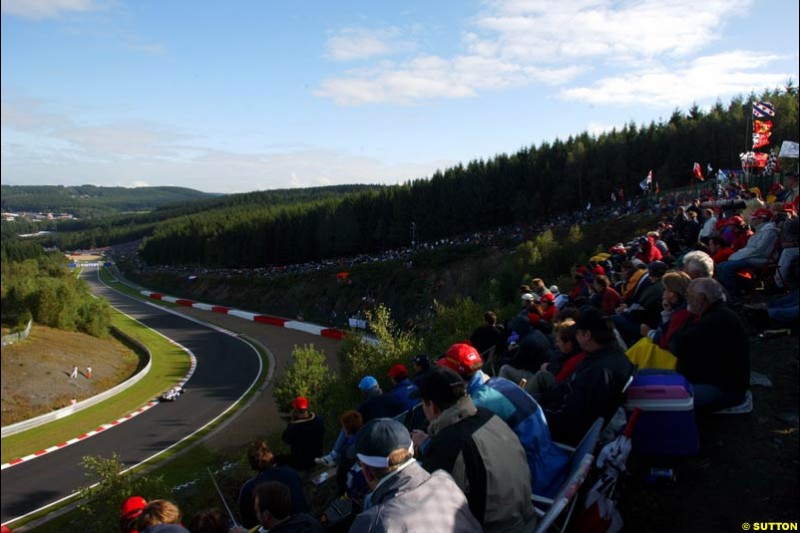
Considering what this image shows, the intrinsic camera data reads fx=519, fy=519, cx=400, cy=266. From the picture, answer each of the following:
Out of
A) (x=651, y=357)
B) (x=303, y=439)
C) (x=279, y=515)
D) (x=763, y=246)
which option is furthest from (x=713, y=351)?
(x=303, y=439)

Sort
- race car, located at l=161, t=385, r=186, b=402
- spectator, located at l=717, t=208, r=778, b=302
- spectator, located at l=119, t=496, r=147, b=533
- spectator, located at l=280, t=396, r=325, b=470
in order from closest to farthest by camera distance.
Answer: spectator, located at l=119, t=496, r=147, b=533 < spectator, located at l=280, t=396, r=325, b=470 < spectator, located at l=717, t=208, r=778, b=302 < race car, located at l=161, t=385, r=186, b=402

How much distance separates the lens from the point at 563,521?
3.85 metres

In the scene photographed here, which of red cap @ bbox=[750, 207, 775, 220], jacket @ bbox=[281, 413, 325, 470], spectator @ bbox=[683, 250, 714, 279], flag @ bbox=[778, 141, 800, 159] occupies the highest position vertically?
flag @ bbox=[778, 141, 800, 159]

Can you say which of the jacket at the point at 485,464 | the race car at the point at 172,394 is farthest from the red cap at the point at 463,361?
the race car at the point at 172,394

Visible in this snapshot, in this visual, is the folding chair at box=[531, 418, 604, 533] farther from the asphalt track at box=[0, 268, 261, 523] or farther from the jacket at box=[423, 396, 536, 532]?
the asphalt track at box=[0, 268, 261, 523]

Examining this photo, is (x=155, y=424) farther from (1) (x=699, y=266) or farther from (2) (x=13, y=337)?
(1) (x=699, y=266)

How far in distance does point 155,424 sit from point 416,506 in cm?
3394

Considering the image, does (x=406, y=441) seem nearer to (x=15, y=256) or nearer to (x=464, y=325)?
(x=15, y=256)

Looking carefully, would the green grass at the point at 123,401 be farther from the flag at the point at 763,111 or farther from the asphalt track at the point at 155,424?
the flag at the point at 763,111

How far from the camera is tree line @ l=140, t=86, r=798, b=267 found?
65.8 meters

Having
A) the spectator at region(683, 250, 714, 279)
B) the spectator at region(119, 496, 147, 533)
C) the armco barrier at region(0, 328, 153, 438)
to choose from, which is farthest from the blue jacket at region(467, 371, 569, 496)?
the armco barrier at region(0, 328, 153, 438)

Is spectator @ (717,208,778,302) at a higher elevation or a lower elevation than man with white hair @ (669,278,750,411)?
higher

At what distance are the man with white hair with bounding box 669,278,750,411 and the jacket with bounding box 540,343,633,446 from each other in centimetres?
118

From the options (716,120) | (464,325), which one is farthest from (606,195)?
(464,325)
